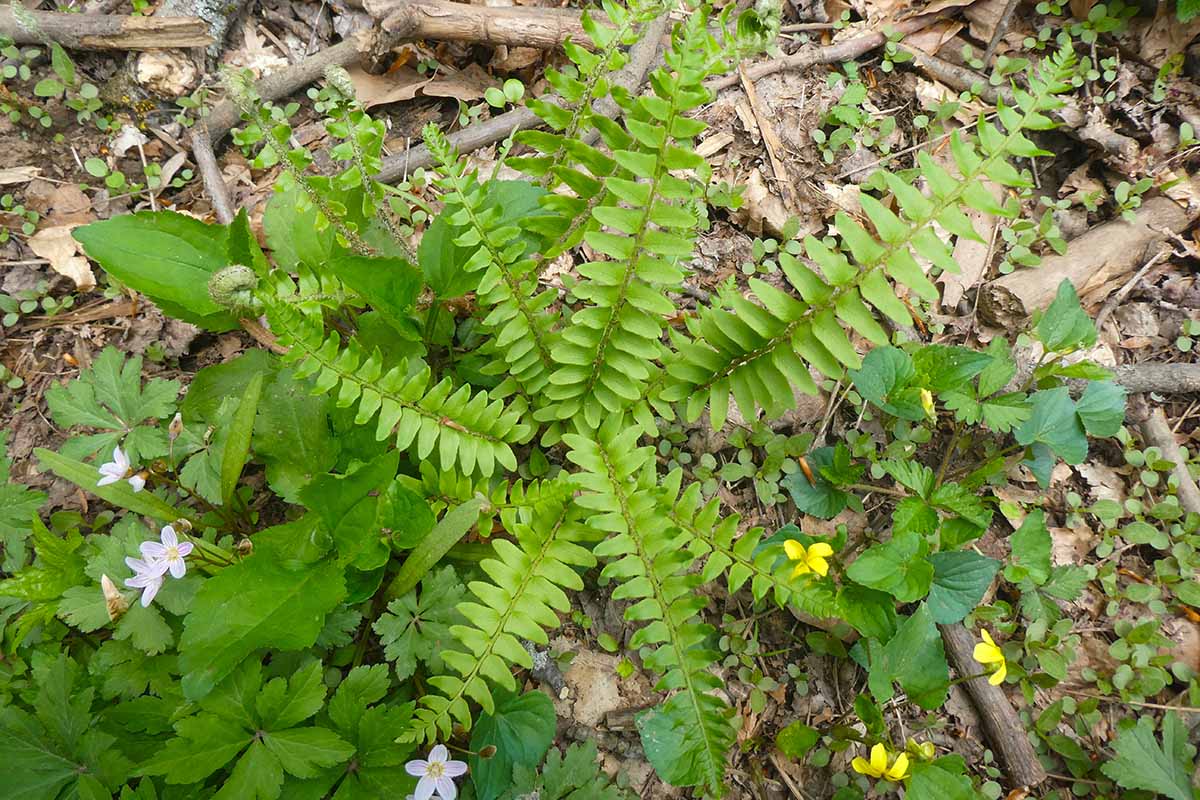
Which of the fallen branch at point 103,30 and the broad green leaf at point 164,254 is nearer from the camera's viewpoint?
the broad green leaf at point 164,254

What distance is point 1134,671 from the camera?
2.89 meters

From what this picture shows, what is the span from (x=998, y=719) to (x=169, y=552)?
3060mm

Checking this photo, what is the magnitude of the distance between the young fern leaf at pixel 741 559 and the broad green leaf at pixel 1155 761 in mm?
1329

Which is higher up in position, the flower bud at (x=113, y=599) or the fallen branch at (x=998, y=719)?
the flower bud at (x=113, y=599)

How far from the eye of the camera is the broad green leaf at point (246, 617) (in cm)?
219

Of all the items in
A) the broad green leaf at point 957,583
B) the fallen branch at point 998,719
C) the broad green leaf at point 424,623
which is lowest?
the fallen branch at point 998,719

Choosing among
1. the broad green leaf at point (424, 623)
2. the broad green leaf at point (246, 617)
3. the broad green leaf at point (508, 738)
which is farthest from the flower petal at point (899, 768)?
the broad green leaf at point (246, 617)

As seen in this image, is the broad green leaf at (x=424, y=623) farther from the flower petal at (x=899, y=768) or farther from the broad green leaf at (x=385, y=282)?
the flower petal at (x=899, y=768)

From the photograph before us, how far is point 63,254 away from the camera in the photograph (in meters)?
3.41

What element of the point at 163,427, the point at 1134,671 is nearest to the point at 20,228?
the point at 163,427

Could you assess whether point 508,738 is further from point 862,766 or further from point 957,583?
point 957,583

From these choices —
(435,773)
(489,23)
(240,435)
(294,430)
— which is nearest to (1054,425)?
(435,773)

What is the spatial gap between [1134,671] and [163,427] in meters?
4.06

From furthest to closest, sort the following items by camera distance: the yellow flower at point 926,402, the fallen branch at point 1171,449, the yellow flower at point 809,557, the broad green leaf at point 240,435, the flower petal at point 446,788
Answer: the fallen branch at point 1171,449, the yellow flower at point 926,402, the broad green leaf at point 240,435, the yellow flower at point 809,557, the flower petal at point 446,788
